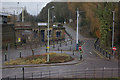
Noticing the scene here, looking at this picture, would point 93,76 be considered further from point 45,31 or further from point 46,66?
point 45,31

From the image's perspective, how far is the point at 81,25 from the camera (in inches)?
2687

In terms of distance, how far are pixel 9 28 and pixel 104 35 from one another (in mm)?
20722

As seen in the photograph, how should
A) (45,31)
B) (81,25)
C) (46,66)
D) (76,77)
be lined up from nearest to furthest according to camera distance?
(76,77) → (46,66) → (45,31) → (81,25)

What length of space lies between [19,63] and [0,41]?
16505mm

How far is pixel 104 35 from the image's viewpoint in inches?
→ 1268

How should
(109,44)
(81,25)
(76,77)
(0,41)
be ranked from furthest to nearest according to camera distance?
(81,25) < (0,41) < (109,44) < (76,77)

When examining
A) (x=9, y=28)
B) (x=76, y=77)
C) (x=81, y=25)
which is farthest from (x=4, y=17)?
(x=81, y=25)

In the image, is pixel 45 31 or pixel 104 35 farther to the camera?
pixel 45 31

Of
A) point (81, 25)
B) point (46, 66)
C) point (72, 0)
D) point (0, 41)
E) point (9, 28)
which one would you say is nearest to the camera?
point (46, 66)

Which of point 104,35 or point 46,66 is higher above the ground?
point 104,35

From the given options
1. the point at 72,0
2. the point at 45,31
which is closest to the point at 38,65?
the point at 45,31

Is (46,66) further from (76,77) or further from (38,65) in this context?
(76,77)

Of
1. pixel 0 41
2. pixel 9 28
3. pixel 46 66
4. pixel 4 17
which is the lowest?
pixel 46 66

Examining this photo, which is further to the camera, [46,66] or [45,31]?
[45,31]
